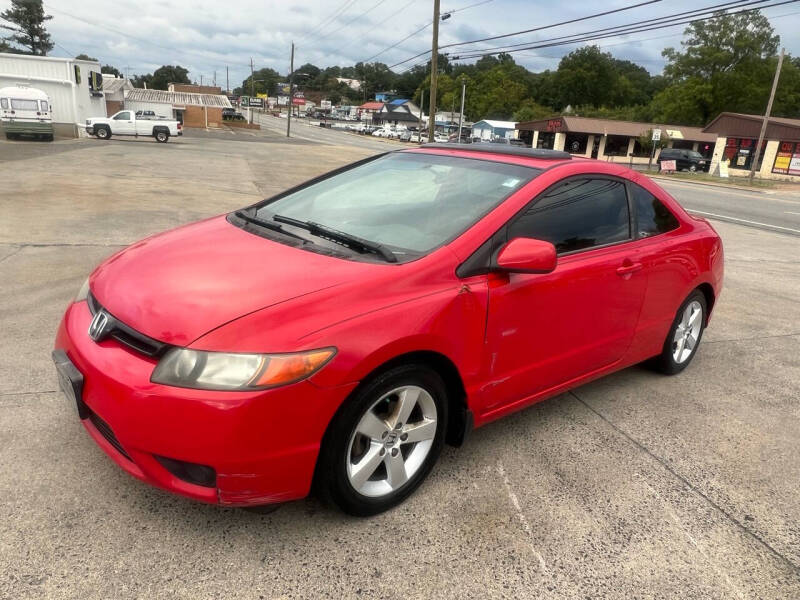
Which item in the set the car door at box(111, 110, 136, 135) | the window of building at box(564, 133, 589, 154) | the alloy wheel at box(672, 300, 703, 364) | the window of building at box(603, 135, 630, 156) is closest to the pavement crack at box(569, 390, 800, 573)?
the alloy wheel at box(672, 300, 703, 364)

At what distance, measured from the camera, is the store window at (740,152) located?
43.6m

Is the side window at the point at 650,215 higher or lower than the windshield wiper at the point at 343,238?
higher

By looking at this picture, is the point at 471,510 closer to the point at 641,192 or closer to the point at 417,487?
the point at 417,487

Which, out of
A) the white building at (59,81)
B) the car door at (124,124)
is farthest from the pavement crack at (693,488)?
the white building at (59,81)

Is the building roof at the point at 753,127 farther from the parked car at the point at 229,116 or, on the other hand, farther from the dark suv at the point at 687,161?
the parked car at the point at 229,116

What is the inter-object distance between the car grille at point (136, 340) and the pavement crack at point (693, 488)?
8.39 feet

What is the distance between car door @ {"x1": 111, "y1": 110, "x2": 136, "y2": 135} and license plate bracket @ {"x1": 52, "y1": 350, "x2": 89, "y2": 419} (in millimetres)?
35037

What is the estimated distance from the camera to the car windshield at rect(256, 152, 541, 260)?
9.14 feet

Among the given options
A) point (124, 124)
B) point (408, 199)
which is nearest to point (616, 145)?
point (124, 124)

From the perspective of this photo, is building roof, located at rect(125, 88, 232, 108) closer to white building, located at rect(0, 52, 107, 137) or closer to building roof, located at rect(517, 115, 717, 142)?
white building, located at rect(0, 52, 107, 137)

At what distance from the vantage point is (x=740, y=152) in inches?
1751

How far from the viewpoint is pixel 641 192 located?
3621mm

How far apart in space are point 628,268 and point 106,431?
9.02 feet

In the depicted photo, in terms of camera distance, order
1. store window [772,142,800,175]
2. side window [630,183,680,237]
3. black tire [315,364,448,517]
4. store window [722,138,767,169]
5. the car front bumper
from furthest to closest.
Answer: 1. store window [722,138,767,169]
2. store window [772,142,800,175]
3. side window [630,183,680,237]
4. black tire [315,364,448,517]
5. the car front bumper
